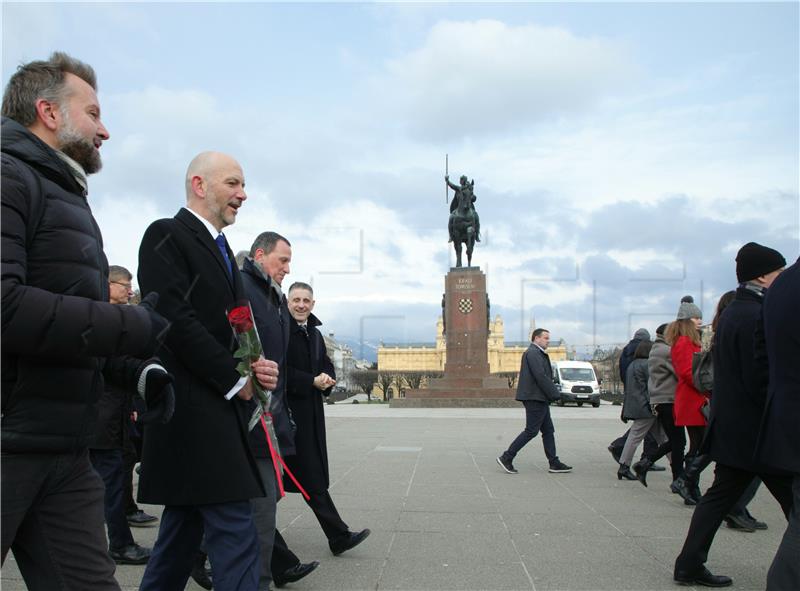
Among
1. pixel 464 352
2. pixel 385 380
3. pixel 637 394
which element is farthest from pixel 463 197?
pixel 637 394

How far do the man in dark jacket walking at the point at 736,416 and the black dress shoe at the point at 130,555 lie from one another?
342 centimetres

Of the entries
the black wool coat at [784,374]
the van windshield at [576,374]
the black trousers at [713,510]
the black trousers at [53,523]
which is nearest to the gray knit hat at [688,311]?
the black trousers at [713,510]

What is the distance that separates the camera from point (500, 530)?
5.91 meters

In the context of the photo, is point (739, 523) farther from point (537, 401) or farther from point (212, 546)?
point (212, 546)

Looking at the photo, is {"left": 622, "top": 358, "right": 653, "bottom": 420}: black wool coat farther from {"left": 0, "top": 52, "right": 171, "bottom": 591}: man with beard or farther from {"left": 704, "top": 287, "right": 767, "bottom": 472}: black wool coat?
{"left": 0, "top": 52, "right": 171, "bottom": 591}: man with beard

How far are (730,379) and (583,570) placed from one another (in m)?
1.52

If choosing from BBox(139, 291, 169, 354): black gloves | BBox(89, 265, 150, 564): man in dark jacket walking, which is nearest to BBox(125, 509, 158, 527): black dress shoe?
BBox(89, 265, 150, 564): man in dark jacket walking

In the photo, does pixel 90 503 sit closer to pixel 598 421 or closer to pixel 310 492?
pixel 310 492

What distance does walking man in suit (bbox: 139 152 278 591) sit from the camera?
3.01 meters

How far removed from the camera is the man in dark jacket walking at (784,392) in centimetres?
348

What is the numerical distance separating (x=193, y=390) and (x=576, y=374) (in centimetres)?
3222

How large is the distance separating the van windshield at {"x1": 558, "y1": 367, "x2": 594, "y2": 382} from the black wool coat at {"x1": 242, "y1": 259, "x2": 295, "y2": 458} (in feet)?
99.3

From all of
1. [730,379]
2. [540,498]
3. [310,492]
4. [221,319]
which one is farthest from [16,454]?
[540,498]

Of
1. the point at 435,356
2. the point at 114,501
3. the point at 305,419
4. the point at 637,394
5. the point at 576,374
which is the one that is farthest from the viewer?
the point at 435,356
